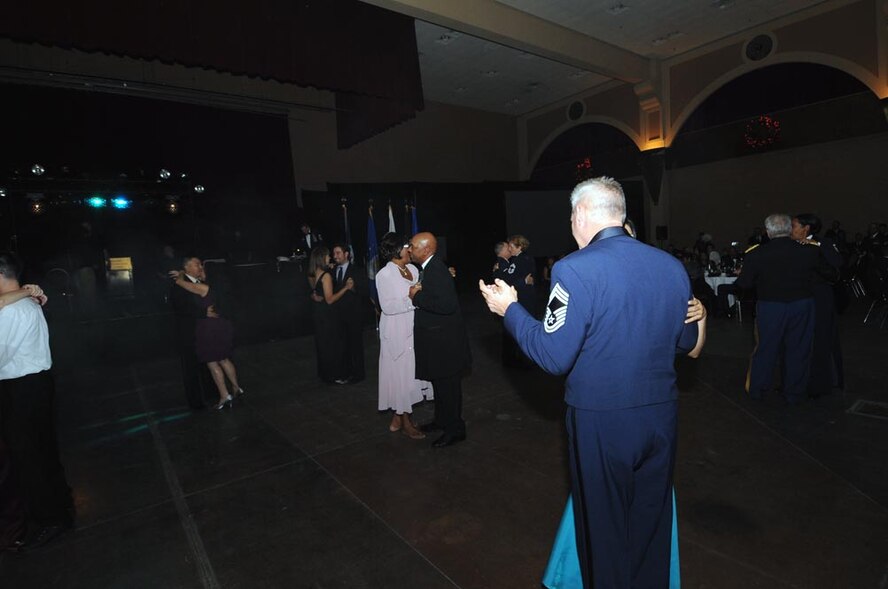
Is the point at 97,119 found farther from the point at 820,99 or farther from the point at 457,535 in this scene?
the point at 820,99

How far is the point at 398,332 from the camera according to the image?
153 inches

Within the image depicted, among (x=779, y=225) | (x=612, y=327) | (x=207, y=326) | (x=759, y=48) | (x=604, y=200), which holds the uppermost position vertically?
(x=759, y=48)

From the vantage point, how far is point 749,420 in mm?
3924

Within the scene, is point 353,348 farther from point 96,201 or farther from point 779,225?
point 96,201

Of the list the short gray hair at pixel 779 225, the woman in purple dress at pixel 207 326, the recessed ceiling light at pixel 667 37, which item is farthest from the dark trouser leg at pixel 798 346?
the recessed ceiling light at pixel 667 37

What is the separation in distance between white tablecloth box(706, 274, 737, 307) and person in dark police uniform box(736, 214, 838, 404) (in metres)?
4.01

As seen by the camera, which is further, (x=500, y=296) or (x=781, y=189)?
(x=781, y=189)

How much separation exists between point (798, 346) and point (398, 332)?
3349 millimetres

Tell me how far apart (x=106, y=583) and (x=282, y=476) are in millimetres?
1151

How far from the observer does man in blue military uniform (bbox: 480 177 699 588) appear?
1523mm

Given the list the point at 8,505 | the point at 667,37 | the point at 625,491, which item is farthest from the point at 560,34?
the point at 8,505

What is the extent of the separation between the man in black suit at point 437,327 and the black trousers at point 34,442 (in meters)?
2.17

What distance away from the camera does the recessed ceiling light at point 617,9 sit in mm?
8992

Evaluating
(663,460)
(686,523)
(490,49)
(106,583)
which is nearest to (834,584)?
(686,523)
